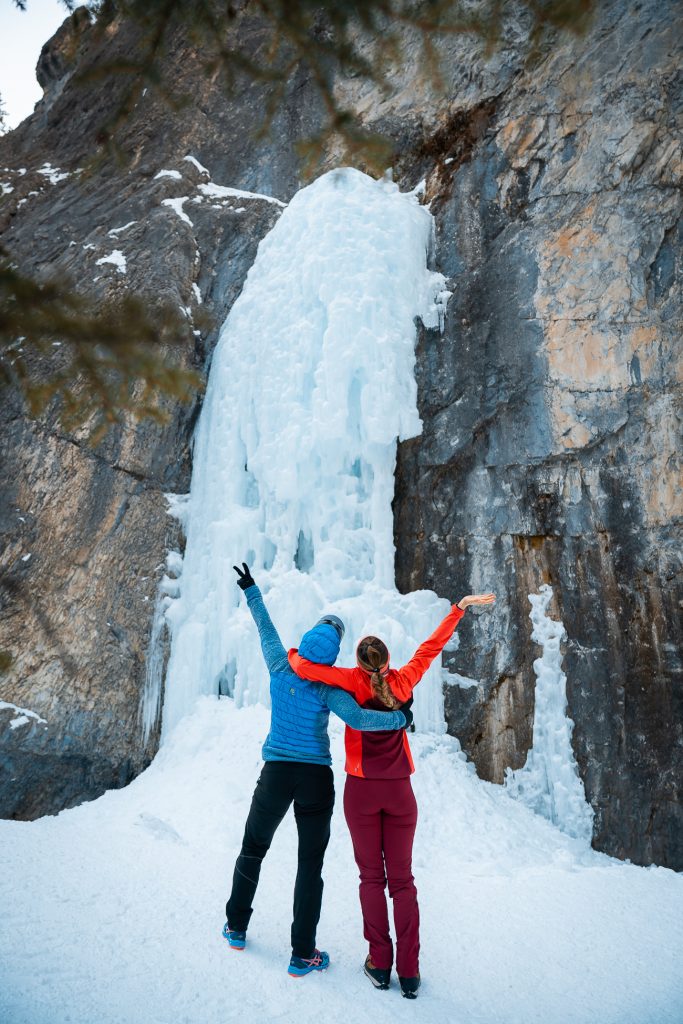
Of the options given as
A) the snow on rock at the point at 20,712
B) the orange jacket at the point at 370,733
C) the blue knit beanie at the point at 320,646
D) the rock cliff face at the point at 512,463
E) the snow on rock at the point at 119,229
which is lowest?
the snow on rock at the point at 20,712

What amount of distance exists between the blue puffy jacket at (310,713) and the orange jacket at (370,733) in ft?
0.15

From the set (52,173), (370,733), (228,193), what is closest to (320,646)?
(370,733)

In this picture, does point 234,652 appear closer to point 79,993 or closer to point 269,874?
point 269,874

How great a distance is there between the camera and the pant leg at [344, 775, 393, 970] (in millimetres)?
2626

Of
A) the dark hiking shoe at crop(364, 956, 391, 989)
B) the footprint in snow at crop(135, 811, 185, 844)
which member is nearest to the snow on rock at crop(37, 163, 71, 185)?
the footprint in snow at crop(135, 811, 185, 844)

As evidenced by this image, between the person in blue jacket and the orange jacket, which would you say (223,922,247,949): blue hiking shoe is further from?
the orange jacket

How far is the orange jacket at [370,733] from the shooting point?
275 centimetres

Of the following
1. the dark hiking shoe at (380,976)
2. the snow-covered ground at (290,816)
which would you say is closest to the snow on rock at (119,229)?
the snow-covered ground at (290,816)

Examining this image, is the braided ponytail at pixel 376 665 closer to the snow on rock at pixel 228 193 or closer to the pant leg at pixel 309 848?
the pant leg at pixel 309 848

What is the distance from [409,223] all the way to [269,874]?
21.2 feet

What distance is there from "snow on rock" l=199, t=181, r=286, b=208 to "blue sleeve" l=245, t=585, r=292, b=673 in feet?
25.1

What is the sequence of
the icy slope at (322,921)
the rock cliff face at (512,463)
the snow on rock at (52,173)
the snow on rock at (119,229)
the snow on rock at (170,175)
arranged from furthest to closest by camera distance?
the snow on rock at (52,173) < the snow on rock at (170,175) < the snow on rock at (119,229) < the rock cliff face at (512,463) < the icy slope at (322,921)

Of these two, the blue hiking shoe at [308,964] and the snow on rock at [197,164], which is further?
the snow on rock at [197,164]

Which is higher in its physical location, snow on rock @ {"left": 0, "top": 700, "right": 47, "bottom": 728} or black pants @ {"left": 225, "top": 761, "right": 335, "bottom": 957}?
snow on rock @ {"left": 0, "top": 700, "right": 47, "bottom": 728}
